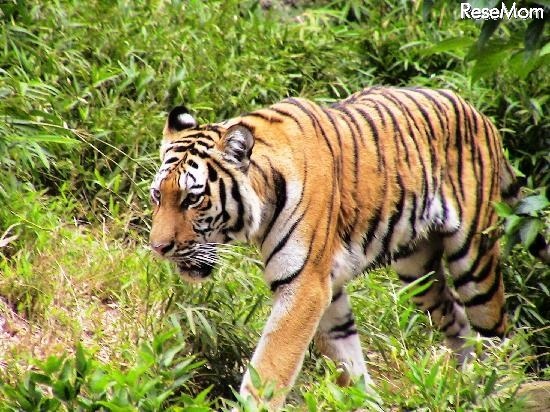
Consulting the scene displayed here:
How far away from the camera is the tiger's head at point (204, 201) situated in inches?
176

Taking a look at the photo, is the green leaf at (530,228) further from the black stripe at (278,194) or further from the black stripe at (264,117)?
the black stripe at (264,117)

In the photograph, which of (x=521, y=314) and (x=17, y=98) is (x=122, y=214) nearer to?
(x=17, y=98)

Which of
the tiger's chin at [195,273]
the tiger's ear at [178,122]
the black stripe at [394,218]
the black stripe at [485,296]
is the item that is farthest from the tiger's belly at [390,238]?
the tiger's ear at [178,122]

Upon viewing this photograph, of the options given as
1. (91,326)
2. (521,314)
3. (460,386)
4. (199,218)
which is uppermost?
(199,218)

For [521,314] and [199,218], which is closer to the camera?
[199,218]

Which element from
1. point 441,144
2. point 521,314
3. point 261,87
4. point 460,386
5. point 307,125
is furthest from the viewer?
point 261,87

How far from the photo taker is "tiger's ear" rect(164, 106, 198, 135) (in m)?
4.84

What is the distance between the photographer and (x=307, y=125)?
189 inches

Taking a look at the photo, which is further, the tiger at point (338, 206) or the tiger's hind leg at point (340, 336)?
the tiger's hind leg at point (340, 336)

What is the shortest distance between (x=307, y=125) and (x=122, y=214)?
1.62 metres

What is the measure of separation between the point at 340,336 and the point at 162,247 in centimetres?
110

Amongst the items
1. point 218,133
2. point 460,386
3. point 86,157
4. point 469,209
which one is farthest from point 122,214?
point 460,386

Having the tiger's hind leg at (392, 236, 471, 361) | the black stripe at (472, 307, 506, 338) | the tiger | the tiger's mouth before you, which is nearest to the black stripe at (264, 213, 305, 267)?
the tiger

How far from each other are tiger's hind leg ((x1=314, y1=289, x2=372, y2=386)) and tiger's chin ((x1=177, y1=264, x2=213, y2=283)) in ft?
2.45
